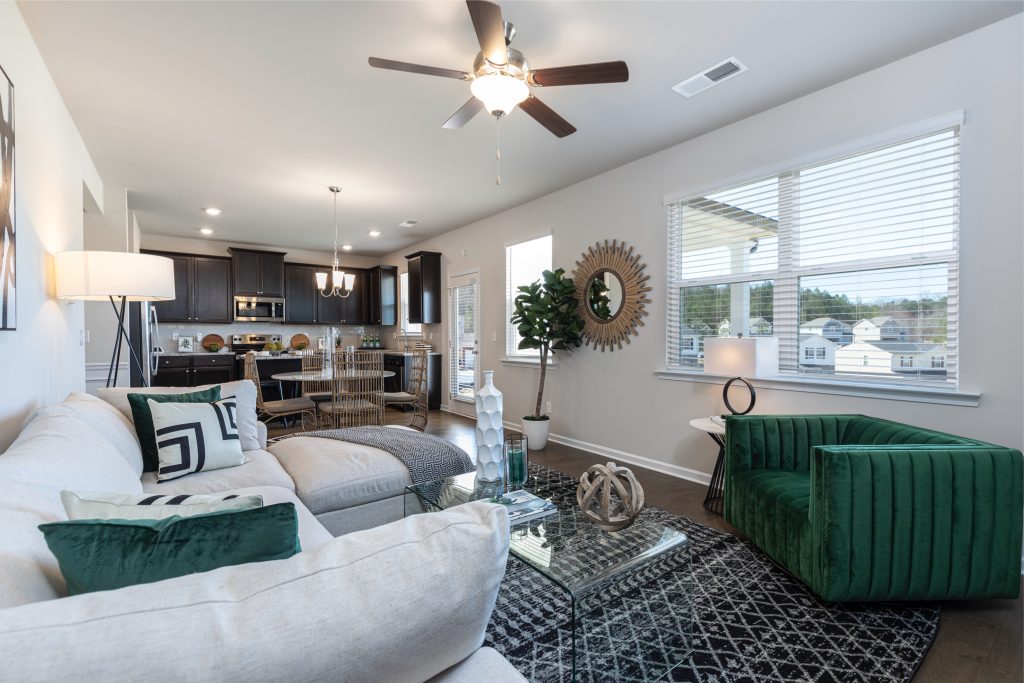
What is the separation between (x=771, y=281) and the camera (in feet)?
10.9

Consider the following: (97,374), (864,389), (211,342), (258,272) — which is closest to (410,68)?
(864,389)

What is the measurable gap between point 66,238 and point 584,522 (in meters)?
3.62

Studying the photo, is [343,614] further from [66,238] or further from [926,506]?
[66,238]

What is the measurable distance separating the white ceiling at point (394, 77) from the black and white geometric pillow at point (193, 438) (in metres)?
1.94

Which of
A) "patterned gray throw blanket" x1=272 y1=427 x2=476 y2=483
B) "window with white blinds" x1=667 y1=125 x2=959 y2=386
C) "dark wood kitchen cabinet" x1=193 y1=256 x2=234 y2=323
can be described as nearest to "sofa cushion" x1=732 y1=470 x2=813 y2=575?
"window with white blinds" x1=667 y1=125 x2=959 y2=386

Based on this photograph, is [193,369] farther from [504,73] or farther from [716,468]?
[716,468]

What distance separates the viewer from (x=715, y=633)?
6.21ft

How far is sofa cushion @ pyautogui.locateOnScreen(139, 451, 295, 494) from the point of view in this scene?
2.13m

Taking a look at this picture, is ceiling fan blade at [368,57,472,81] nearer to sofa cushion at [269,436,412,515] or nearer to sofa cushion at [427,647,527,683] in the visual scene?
sofa cushion at [269,436,412,515]

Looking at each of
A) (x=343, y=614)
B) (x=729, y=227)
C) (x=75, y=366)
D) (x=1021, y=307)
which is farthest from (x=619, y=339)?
(x=75, y=366)

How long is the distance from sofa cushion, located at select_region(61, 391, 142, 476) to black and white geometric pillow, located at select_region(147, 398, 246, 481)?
11 centimetres

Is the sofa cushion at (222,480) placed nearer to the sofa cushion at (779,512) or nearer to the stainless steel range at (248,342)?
the sofa cushion at (779,512)

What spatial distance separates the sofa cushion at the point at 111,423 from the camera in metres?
2.03

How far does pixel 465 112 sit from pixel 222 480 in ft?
7.34
